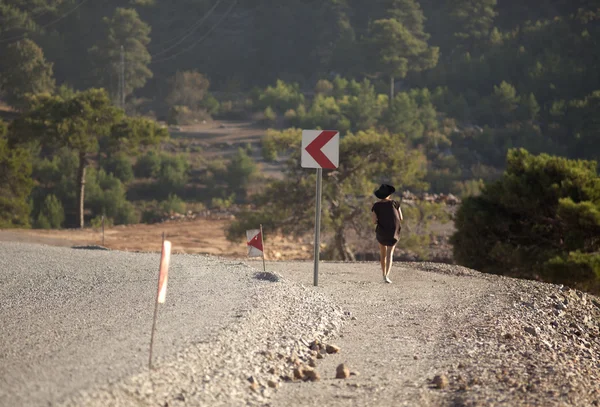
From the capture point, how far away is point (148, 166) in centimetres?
6138

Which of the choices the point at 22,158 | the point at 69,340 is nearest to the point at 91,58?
the point at 22,158

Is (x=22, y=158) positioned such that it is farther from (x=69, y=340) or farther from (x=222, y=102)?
(x=222, y=102)

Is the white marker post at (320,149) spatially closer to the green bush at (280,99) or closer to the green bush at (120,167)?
the green bush at (120,167)

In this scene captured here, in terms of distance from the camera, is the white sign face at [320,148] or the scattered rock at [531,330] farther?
the white sign face at [320,148]

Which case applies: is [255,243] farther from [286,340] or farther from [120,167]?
[120,167]

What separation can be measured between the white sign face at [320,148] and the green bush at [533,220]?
8.20 meters

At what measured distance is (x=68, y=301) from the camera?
1282cm

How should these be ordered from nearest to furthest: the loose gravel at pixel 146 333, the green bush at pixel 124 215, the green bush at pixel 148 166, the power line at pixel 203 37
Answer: the loose gravel at pixel 146 333 → the green bush at pixel 124 215 → the green bush at pixel 148 166 → the power line at pixel 203 37

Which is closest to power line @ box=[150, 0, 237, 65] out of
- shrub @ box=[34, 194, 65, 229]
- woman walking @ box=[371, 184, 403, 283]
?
shrub @ box=[34, 194, 65, 229]

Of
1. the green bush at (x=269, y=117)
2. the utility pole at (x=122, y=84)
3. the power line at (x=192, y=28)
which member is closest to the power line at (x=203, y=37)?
the power line at (x=192, y=28)

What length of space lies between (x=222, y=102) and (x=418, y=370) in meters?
78.0

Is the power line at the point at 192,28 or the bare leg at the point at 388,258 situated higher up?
the power line at the point at 192,28

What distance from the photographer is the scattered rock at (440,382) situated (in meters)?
9.60

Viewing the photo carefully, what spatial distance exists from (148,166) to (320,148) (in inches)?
1899
